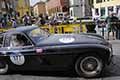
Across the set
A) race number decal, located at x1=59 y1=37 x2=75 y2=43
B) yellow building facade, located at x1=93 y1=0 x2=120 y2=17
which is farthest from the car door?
yellow building facade, located at x1=93 y1=0 x2=120 y2=17

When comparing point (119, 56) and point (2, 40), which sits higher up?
point (2, 40)

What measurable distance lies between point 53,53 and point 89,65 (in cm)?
91

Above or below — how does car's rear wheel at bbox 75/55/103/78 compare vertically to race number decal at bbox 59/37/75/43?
below

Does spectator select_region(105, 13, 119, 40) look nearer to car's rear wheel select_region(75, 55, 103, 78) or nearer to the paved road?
the paved road

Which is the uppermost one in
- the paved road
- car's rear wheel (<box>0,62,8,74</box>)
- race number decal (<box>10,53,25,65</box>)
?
race number decal (<box>10,53,25,65</box>)

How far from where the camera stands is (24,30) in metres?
7.73

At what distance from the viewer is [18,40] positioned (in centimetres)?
767

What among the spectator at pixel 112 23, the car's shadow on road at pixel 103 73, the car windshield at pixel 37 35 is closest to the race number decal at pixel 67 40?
the car windshield at pixel 37 35

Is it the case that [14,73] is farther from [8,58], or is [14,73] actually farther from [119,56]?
[119,56]

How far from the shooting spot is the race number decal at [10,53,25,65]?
7.41m

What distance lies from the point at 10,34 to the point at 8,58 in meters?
0.65

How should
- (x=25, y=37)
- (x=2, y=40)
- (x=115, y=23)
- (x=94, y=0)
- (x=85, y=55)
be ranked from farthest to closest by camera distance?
(x=94, y=0) → (x=115, y=23) → (x=2, y=40) → (x=25, y=37) → (x=85, y=55)

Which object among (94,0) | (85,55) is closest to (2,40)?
(85,55)

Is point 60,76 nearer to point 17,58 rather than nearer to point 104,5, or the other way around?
point 17,58
